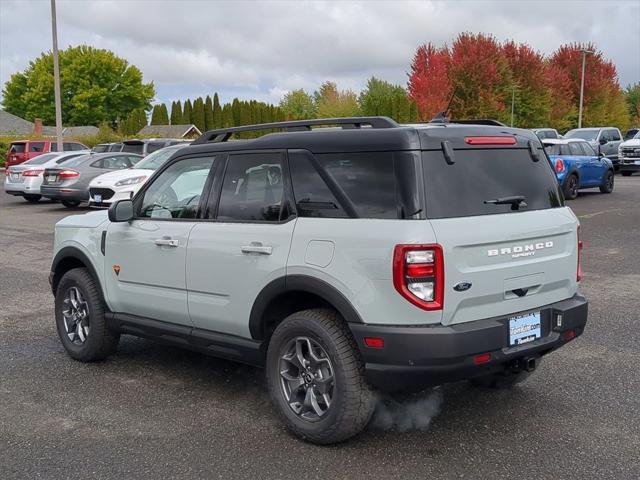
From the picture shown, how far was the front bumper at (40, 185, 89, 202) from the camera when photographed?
18.5 m

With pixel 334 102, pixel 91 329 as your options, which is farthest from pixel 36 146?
pixel 334 102

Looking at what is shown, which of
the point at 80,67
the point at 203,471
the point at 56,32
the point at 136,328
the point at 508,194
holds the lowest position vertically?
the point at 203,471

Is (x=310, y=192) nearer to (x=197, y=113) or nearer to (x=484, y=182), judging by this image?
(x=484, y=182)

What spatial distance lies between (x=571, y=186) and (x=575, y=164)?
601 millimetres

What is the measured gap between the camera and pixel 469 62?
2279 inches

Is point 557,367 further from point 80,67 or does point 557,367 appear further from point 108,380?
point 80,67

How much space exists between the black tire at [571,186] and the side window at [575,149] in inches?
26.6

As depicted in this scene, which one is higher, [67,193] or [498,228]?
[498,228]

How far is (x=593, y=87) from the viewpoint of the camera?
66.4 meters

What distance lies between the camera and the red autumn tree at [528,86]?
203 feet

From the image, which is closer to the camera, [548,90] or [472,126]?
[472,126]

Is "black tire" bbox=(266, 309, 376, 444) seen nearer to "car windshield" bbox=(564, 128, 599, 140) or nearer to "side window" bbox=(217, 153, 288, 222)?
"side window" bbox=(217, 153, 288, 222)

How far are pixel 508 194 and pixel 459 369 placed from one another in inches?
43.8

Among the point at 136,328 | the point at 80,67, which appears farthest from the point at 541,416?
the point at 80,67
